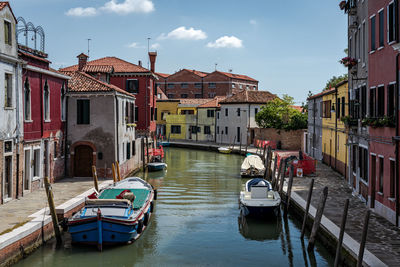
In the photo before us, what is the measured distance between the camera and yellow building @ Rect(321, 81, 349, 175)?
26000 millimetres

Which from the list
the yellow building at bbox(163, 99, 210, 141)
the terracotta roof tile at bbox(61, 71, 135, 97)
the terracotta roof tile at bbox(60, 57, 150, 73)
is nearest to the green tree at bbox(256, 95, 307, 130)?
the terracotta roof tile at bbox(60, 57, 150, 73)

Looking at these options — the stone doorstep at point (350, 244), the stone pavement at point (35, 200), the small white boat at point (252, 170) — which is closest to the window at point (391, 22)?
the stone doorstep at point (350, 244)

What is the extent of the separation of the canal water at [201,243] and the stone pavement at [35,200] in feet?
4.35

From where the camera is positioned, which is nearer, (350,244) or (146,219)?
(350,244)

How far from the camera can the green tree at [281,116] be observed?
149 ft

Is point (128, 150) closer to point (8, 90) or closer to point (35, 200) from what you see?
point (35, 200)

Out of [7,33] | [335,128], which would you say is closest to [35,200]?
[7,33]

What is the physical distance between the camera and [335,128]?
2850 centimetres

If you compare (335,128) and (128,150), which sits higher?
(335,128)

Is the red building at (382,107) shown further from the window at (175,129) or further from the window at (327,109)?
the window at (175,129)

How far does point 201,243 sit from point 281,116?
3378 centimetres

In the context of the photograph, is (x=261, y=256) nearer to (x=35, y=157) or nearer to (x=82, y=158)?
(x=35, y=157)

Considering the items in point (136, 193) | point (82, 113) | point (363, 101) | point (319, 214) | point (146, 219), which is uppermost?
point (363, 101)

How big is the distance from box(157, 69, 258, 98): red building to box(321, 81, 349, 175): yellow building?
157ft
